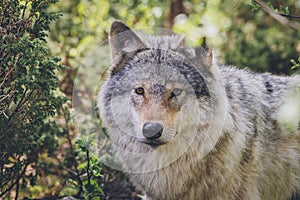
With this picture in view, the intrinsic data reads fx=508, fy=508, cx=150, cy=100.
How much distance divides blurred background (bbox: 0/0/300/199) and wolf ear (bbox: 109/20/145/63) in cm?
46

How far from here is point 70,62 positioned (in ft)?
22.9

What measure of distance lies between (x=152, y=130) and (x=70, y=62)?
3.69 meters

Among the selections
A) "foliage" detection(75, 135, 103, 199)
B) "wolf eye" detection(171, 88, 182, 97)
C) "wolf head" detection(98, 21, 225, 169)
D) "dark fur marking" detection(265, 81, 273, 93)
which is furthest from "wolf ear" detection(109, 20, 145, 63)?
"dark fur marking" detection(265, 81, 273, 93)

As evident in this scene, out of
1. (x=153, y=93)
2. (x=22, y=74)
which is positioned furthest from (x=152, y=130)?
(x=22, y=74)

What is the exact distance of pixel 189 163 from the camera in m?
3.98

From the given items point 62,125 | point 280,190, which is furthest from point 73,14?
point 280,190

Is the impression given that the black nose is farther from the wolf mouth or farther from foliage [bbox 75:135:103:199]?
foliage [bbox 75:135:103:199]

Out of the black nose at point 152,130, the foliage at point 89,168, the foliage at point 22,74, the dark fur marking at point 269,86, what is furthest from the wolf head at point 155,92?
the dark fur marking at point 269,86

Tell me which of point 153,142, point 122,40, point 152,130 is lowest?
point 153,142

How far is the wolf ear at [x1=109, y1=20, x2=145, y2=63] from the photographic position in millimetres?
4031

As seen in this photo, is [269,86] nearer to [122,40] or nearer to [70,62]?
[122,40]

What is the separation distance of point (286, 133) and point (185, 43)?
3.89ft

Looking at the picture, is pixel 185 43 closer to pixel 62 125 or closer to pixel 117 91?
pixel 117 91

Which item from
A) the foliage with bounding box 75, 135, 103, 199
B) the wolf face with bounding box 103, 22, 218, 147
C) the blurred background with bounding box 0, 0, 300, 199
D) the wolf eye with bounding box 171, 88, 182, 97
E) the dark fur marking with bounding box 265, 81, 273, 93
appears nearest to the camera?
the wolf face with bounding box 103, 22, 218, 147
